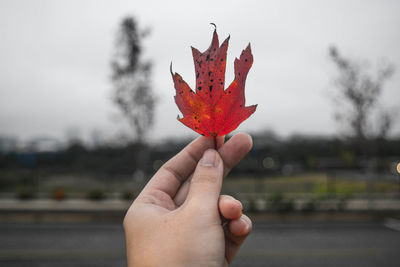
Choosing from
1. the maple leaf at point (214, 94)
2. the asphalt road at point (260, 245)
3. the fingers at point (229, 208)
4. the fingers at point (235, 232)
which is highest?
the maple leaf at point (214, 94)

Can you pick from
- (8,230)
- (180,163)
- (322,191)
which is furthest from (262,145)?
(180,163)

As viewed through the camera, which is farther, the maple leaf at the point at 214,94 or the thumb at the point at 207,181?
the thumb at the point at 207,181

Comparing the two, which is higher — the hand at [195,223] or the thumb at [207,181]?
the thumb at [207,181]

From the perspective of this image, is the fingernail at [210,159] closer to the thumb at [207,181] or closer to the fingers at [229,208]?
the thumb at [207,181]

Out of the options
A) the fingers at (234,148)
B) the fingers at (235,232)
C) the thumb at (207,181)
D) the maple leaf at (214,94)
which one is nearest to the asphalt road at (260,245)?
the fingers at (235,232)

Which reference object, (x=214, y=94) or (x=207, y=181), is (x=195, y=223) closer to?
(x=207, y=181)

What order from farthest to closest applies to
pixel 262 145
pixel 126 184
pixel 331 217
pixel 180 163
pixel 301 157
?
pixel 301 157, pixel 262 145, pixel 126 184, pixel 331 217, pixel 180 163

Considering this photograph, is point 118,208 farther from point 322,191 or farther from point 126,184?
point 322,191

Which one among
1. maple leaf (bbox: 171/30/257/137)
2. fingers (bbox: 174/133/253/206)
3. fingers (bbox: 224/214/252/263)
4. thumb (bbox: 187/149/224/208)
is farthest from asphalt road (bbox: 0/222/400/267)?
maple leaf (bbox: 171/30/257/137)
